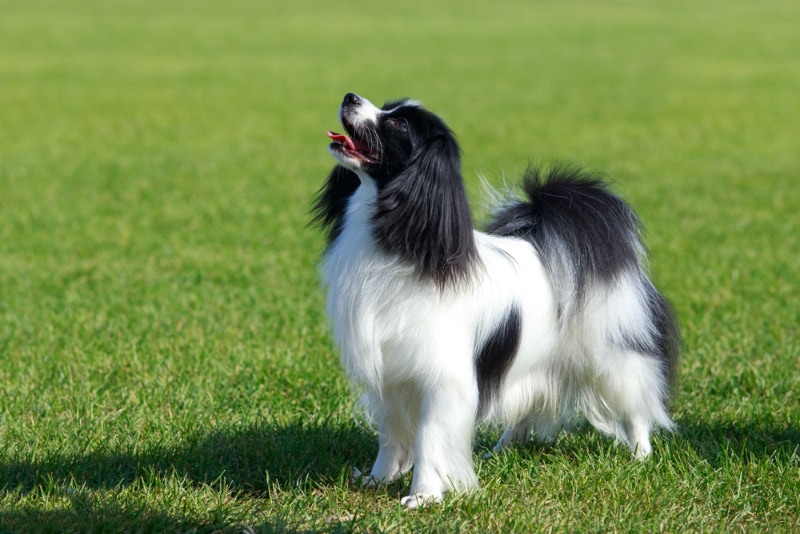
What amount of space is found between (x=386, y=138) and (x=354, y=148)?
0.11 metres

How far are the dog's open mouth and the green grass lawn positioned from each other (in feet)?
4.03

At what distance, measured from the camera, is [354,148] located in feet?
10.8

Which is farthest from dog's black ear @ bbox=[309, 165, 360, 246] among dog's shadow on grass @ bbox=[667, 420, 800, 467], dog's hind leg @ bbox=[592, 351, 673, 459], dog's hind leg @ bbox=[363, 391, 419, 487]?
dog's shadow on grass @ bbox=[667, 420, 800, 467]

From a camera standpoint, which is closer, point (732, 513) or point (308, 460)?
point (732, 513)

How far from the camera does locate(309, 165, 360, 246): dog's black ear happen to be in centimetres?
356

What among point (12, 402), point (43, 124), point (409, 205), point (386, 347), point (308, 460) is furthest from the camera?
point (43, 124)

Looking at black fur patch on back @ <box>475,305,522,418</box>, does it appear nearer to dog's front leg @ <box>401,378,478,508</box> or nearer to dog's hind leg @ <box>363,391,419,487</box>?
dog's front leg @ <box>401,378,478,508</box>

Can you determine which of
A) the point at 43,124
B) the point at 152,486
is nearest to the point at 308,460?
the point at 152,486

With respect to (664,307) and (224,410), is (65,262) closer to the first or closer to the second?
(224,410)

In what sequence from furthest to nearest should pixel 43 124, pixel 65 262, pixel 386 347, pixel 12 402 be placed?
pixel 43 124
pixel 65 262
pixel 12 402
pixel 386 347

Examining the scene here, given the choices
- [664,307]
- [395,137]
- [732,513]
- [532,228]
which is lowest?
[732,513]

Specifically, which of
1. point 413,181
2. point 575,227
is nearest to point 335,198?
point 413,181

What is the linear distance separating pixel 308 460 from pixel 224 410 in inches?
30.8

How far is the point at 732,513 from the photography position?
3531 millimetres
